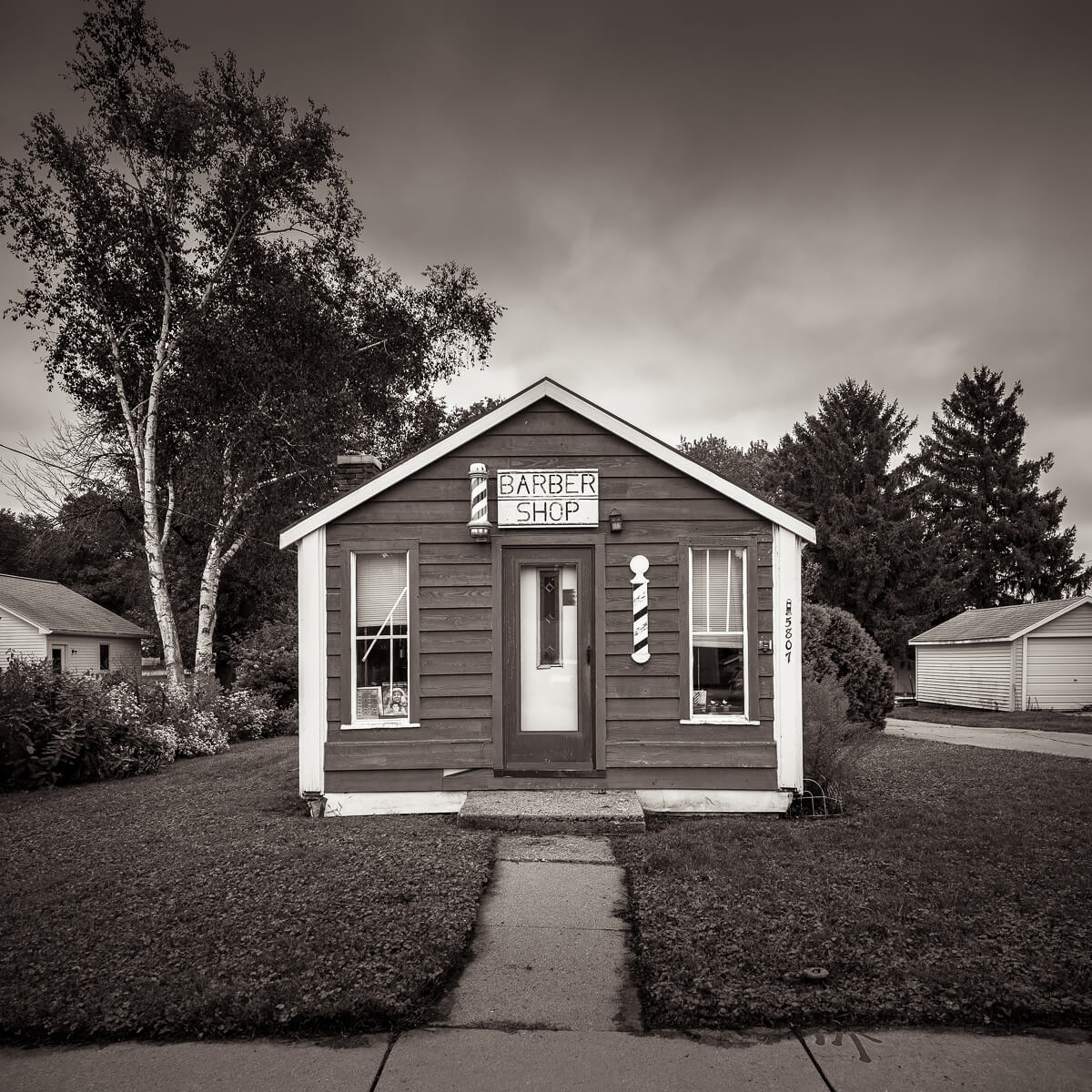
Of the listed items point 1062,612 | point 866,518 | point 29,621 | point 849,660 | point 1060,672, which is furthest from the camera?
point 866,518

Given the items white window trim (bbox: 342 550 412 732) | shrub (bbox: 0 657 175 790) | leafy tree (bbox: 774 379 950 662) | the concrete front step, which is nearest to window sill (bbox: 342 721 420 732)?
white window trim (bbox: 342 550 412 732)

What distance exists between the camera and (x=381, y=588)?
310 inches

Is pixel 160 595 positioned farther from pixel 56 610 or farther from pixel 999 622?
pixel 999 622

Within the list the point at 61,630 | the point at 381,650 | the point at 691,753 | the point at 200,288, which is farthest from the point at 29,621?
the point at 691,753

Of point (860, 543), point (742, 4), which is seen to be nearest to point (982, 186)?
point (742, 4)

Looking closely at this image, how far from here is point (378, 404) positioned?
18094 millimetres

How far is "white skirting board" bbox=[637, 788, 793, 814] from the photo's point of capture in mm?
7688

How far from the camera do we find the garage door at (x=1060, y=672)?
24484mm

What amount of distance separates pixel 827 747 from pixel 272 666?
557 inches

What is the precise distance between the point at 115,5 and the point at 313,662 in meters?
14.9

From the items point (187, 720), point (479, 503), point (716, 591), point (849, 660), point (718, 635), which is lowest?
point (187, 720)

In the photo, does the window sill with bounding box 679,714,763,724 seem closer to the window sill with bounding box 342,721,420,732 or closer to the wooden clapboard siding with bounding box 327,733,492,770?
A: the wooden clapboard siding with bounding box 327,733,492,770

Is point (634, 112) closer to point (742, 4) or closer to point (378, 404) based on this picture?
point (742, 4)

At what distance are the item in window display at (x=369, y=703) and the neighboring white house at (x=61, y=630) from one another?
19.4 metres
